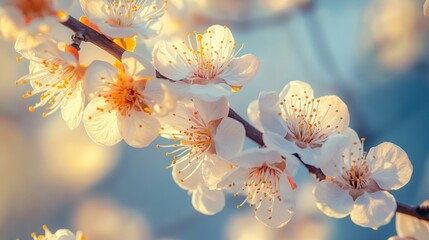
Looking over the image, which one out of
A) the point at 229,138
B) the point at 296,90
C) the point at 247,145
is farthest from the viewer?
the point at 247,145

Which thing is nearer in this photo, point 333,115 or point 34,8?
point 34,8

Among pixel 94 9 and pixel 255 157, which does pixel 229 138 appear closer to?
pixel 255 157

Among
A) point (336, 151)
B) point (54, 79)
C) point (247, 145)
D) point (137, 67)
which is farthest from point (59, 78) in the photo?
point (247, 145)

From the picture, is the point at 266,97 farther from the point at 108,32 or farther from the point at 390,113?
the point at 390,113

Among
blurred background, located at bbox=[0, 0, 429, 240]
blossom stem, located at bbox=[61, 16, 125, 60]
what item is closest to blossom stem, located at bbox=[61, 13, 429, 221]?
blossom stem, located at bbox=[61, 16, 125, 60]

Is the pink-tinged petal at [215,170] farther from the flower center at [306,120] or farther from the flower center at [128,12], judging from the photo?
the flower center at [128,12]

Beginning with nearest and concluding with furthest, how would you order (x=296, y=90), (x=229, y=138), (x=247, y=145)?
(x=229, y=138) < (x=296, y=90) < (x=247, y=145)

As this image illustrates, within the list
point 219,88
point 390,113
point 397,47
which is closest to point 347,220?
point 390,113

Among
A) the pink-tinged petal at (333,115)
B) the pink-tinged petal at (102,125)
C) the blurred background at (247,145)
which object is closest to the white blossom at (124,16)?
the pink-tinged petal at (102,125)
